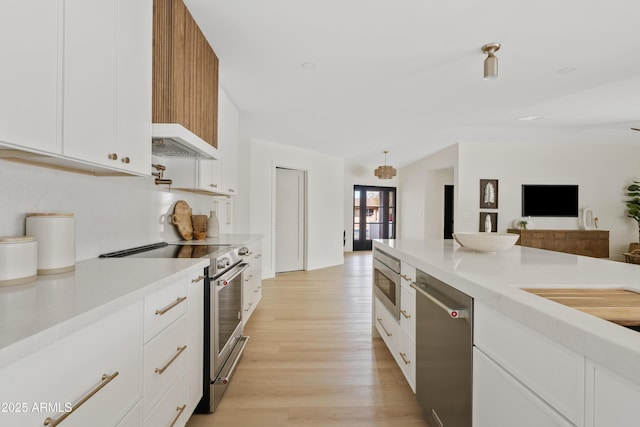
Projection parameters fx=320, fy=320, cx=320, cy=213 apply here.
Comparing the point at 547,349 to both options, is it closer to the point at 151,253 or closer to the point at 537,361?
the point at 537,361

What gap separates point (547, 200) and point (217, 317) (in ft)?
21.8

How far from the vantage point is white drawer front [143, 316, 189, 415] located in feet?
3.87

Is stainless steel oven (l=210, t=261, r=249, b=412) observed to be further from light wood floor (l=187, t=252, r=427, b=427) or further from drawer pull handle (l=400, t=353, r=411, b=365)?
drawer pull handle (l=400, t=353, r=411, b=365)

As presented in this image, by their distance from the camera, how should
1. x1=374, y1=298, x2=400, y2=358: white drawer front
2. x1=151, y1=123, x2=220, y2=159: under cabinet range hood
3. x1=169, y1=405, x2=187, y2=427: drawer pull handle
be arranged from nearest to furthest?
x1=169, y1=405, x2=187, y2=427: drawer pull handle
x1=151, y1=123, x2=220, y2=159: under cabinet range hood
x1=374, y1=298, x2=400, y2=358: white drawer front

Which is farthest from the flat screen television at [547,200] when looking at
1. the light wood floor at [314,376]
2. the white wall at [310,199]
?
the light wood floor at [314,376]

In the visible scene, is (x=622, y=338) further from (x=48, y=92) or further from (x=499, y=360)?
(x=48, y=92)

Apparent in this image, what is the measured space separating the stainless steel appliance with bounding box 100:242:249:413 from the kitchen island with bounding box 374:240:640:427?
1228mm

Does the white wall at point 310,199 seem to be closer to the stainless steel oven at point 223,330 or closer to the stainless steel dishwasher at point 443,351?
the stainless steel oven at point 223,330

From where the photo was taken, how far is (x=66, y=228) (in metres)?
1.33

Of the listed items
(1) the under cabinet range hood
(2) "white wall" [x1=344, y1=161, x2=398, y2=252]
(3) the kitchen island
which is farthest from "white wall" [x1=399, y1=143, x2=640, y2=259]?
(1) the under cabinet range hood

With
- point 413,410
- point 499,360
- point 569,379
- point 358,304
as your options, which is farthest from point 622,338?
point 358,304

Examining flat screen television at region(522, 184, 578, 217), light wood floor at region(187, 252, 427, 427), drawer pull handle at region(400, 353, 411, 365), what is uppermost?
flat screen television at region(522, 184, 578, 217)

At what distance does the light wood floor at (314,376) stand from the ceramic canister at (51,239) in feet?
3.62

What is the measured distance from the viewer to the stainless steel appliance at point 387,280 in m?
2.17
